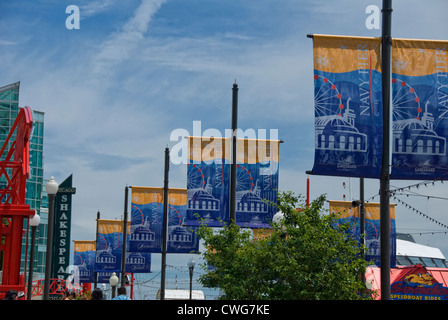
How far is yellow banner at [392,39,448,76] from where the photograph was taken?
17422 millimetres

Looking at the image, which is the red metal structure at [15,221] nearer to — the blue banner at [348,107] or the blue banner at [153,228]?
the blue banner at [153,228]

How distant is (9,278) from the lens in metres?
29.7

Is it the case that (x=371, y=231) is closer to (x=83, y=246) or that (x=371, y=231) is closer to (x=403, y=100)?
(x=403, y=100)

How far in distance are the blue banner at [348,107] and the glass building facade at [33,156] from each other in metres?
51.3

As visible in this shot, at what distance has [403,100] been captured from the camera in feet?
56.8

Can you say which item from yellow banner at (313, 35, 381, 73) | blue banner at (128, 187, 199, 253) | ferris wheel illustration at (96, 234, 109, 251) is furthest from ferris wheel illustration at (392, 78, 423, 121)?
ferris wheel illustration at (96, 234, 109, 251)

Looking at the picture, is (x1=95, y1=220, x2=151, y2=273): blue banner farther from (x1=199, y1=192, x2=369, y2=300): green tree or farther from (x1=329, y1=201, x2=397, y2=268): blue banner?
(x1=199, y1=192, x2=369, y2=300): green tree

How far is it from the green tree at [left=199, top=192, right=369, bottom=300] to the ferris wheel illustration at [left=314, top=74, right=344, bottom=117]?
3458mm

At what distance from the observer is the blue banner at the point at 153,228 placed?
4147 cm

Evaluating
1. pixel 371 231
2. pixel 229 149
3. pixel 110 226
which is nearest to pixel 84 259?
pixel 110 226

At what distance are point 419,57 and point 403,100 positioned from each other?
1.31 metres

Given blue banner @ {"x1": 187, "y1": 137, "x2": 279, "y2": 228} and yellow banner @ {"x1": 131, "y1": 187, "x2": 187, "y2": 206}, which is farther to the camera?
yellow banner @ {"x1": 131, "y1": 187, "x2": 187, "y2": 206}
